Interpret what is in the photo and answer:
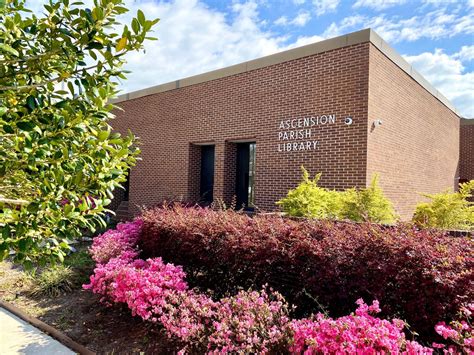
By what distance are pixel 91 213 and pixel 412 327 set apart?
2.94 metres

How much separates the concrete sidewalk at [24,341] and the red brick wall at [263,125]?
6833mm

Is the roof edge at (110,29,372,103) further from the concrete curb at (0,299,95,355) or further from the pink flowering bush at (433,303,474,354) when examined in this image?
the concrete curb at (0,299,95,355)

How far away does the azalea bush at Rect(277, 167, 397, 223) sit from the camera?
7230mm

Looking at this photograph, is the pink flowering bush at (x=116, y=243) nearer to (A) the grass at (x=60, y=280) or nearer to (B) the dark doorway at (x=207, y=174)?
(A) the grass at (x=60, y=280)

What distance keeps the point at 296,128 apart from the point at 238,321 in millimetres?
7114

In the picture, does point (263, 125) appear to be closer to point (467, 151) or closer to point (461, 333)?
point (461, 333)

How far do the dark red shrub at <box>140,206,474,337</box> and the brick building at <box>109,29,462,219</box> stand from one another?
468 cm

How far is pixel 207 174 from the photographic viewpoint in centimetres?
1292

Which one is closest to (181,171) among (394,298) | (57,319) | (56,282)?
(56,282)

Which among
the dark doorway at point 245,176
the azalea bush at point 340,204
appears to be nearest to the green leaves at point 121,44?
the azalea bush at point 340,204

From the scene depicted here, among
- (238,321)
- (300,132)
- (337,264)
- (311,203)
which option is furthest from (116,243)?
(300,132)

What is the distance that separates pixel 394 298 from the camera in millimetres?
3334

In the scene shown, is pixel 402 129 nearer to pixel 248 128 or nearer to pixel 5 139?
pixel 248 128

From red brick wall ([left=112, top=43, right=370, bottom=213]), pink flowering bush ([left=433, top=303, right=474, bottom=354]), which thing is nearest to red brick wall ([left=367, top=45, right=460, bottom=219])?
red brick wall ([left=112, top=43, right=370, bottom=213])
